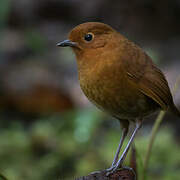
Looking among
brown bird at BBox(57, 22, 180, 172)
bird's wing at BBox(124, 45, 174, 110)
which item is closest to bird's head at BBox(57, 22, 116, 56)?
brown bird at BBox(57, 22, 180, 172)

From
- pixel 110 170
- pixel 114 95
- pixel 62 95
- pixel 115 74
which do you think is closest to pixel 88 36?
pixel 115 74

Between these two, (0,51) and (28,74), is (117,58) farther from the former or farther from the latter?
(0,51)

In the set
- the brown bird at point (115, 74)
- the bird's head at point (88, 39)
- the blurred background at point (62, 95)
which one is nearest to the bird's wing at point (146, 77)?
the brown bird at point (115, 74)

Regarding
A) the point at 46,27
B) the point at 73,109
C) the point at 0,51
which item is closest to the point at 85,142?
the point at 73,109

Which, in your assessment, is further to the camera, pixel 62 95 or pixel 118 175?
pixel 62 95

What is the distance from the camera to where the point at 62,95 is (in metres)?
7.21

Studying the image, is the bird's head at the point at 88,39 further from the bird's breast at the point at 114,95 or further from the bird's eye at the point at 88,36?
the bird's breast at the point at 114,95

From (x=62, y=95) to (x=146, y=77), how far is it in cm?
333

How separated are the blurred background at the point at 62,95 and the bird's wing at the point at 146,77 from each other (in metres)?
0.60

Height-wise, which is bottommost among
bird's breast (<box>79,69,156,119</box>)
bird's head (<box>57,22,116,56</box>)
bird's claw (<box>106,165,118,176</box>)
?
bird's claw (<box>106,165,118,176</box>)

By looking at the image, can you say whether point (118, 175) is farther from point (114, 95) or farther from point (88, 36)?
point (88, 36)

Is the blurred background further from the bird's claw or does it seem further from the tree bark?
the bird's claw

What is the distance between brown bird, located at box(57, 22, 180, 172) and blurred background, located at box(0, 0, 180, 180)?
0.48m

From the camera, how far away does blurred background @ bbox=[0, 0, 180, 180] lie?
563 centimetres
